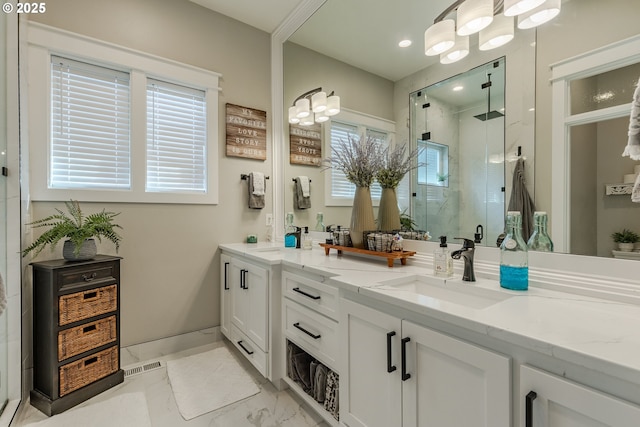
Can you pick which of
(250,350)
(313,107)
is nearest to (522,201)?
(313,107)

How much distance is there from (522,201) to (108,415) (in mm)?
2429

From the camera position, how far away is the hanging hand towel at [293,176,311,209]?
2.65 meters

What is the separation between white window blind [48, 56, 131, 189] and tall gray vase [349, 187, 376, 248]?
67.7 inches

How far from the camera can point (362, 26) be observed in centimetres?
214

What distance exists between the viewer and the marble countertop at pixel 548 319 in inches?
25.2

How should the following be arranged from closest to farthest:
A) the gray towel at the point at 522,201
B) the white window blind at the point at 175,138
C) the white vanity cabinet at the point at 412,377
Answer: the white vanity cabinet at the point at 412,377, the gray towel at the point at 522,201, the white window blind at the point at 175,138

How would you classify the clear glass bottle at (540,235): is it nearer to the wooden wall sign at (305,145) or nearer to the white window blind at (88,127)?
the wooden wall sign at (305,145)

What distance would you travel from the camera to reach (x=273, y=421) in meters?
1.64

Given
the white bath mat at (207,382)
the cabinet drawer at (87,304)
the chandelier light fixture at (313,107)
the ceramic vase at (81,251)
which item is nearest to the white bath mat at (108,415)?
the white bath mat at (207,382)

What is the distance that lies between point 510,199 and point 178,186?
91.8 inches

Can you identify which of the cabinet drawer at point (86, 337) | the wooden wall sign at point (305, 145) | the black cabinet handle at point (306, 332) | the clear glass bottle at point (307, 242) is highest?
the wooden wall sign at point (305, 145)

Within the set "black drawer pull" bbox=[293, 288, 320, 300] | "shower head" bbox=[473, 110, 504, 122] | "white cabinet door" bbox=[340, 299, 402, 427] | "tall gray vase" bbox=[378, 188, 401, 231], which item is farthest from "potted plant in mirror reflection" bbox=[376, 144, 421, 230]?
"white cabinet door" bbox=[340, 299, 402, 427]

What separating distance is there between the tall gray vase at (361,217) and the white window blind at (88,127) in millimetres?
1719

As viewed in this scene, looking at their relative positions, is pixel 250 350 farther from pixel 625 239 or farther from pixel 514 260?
pixel 625 239
